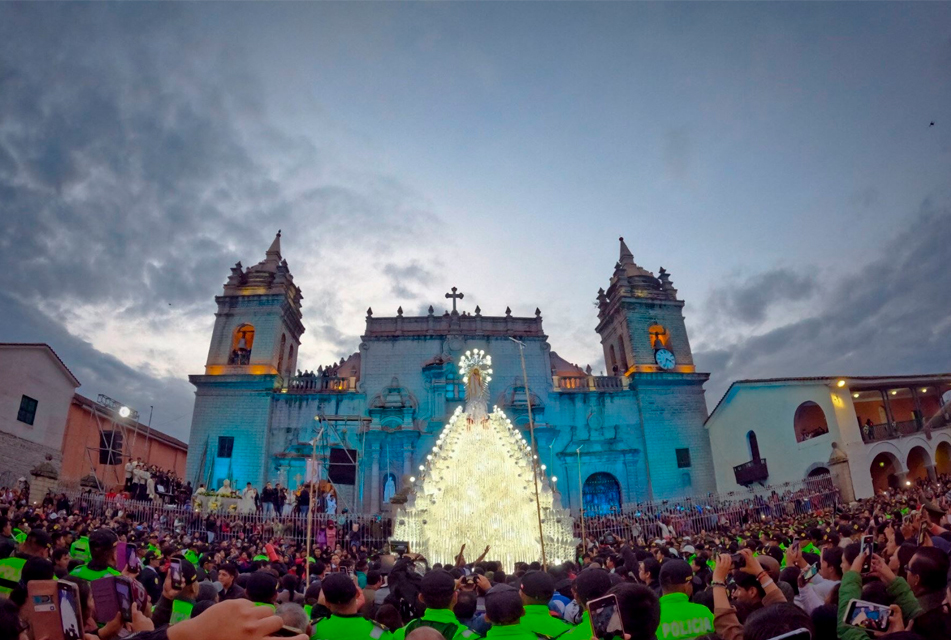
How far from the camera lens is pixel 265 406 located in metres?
34.5

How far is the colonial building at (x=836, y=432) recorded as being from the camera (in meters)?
27.0

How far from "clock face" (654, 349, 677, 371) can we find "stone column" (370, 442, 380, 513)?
62.6 ft

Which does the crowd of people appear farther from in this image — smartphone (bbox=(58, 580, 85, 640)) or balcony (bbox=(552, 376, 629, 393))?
balcony (bbox=(552, 376, 629, 393))

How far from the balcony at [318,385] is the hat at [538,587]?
30699 mm

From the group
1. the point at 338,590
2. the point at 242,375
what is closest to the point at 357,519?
the point at 242,375

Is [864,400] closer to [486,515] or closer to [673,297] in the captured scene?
[673,297]

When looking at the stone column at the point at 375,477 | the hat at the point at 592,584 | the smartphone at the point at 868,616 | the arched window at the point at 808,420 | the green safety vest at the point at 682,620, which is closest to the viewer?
the smartphone at the point at 868,616

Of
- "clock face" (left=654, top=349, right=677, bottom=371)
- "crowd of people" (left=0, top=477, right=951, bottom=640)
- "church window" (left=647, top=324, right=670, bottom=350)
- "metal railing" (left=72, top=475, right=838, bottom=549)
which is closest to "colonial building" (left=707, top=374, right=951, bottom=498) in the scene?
"metal railing" (left=72, top=475, right=838, bottom=549)

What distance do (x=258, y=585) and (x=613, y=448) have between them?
106 ft

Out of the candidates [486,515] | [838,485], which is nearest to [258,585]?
[486,515]

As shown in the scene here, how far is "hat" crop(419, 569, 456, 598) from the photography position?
5.91 meters

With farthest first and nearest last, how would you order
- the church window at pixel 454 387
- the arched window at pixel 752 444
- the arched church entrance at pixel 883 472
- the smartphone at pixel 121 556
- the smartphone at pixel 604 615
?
the church window at pixel 454 387 < the arched window at pixel 752 444 < the arched church entrance at pixel 883 472 < the smartphone at pixel 121 556 < the smartphone at pixel 604 615

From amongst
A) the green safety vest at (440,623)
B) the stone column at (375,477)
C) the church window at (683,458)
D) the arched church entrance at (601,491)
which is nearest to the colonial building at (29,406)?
the stone column at (375,477)

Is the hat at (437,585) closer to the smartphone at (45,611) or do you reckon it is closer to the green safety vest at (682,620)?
the green safety vest at (682,620)
